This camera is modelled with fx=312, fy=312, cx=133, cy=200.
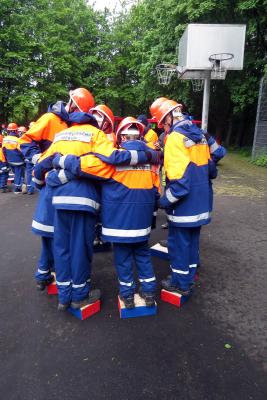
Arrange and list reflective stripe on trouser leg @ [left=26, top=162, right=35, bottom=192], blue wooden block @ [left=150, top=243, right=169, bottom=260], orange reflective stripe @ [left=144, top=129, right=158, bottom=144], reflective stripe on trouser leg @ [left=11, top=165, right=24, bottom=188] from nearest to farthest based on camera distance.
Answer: blue wooden block @ [left=150, top=243, right=169, bottom=260]
orange reflective stripe @ [left=144, top=129, right=158, bottom=144]
reflective stripe on trouser leg @ [left=26, top=162, right=35, bottom=192]
reflective stripe on trouser leg @ [left=11, top=165, right=24, bottom=188]

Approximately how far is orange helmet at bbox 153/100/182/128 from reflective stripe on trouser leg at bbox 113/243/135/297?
4.56ft

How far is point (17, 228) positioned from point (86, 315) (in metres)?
3.45

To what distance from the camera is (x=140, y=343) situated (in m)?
2.78

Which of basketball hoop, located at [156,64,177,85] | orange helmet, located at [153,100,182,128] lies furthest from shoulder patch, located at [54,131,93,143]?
basketball hoop, located at [156,64,177,85]

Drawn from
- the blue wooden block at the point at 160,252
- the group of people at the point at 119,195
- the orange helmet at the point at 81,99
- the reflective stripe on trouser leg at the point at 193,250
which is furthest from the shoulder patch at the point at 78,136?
the blue wooden block at the point at 160,252

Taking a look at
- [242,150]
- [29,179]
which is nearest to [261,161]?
[242,150]

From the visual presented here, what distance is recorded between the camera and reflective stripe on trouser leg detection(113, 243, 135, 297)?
3.04 metres

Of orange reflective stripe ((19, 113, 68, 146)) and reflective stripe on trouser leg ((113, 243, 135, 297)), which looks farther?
orange reflective stripe ((19, 113, 68, 146))

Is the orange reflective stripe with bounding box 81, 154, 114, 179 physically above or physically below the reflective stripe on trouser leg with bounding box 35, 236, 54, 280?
above

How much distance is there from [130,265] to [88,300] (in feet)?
1.94

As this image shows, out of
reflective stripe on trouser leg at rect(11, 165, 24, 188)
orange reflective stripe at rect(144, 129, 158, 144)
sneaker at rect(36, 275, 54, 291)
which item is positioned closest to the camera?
sneaker at rect(36, 275, 54, 291)

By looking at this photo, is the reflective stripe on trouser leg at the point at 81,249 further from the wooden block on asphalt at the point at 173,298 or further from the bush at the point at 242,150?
the bush at the point at 242,150

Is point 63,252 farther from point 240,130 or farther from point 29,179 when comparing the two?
point 240,130

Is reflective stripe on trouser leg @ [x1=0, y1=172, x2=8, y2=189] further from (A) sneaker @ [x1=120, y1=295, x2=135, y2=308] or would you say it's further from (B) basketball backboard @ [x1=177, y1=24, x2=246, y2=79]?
(A) sneaker @ [x1=120, y1=295, x2=135, y2=308]
